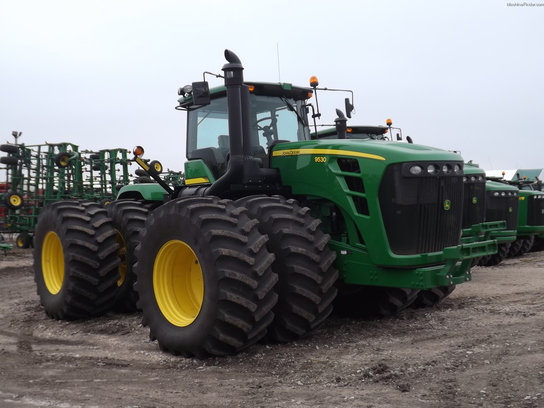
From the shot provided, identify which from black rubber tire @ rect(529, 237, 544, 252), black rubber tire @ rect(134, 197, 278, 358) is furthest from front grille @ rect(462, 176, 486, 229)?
black rubber tire @ rect(529, 237, 544, 252)

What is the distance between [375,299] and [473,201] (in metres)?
2.78

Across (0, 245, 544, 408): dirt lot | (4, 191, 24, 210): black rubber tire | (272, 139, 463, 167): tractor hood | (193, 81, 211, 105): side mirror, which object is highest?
(193, 81, 211, 105): side mirror

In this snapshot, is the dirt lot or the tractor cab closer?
the dirt lot

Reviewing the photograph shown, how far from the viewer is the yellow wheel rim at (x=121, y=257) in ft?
26.0

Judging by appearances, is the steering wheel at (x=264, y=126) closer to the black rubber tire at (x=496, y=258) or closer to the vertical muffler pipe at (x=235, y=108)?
the vertical muffler pipe at (x=235, y=108)

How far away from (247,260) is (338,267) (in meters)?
1.16

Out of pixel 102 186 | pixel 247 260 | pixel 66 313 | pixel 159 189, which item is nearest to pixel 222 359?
pixel 247 260

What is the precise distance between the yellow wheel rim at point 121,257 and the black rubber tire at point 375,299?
2776mm

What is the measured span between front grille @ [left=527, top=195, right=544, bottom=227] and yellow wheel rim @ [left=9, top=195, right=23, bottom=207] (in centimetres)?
1400

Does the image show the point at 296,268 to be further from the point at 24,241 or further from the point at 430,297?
the point at 24,241

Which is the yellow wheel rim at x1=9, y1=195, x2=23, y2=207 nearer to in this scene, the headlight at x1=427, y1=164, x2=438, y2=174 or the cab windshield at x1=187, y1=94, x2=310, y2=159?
the cab windshield at x1=187, y1=94, x2=310, y2=159

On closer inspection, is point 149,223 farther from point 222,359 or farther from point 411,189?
point 411,189

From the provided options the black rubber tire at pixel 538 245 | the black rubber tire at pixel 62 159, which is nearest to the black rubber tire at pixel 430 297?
the black rubber tire at pixel 538 245

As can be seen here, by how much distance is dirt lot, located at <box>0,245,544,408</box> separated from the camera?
4297 mm
